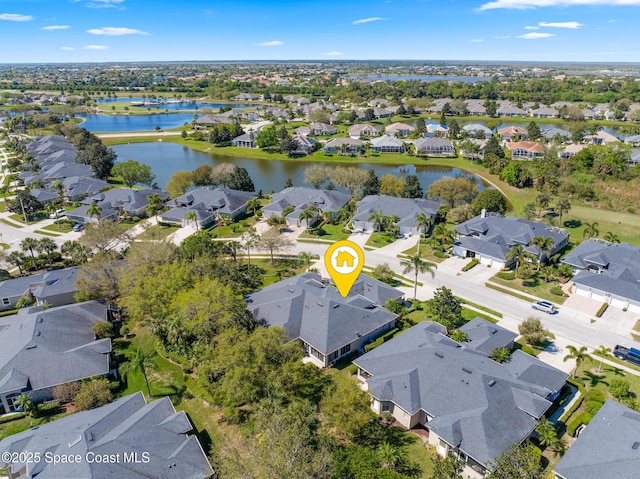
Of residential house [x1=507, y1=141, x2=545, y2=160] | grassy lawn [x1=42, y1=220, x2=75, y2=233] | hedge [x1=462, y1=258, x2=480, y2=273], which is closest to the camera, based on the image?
hedge [x1=462, y1=258, x2=480, y2=273]

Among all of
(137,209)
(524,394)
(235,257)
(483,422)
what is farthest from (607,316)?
(137,209)

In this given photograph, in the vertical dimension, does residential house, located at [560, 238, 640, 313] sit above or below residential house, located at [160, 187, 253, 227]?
below

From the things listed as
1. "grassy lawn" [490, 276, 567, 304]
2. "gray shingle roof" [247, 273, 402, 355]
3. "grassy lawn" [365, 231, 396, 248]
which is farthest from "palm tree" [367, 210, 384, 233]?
"gray shingle roof" [247, 273, 402, 355]

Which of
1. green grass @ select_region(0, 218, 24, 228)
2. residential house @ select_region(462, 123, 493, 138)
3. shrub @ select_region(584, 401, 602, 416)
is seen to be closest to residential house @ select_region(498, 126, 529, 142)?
residential house @ select_region(462, 123, 493, 138)

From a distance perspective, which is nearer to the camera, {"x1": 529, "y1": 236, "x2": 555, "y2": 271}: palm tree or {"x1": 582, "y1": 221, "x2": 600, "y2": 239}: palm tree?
{"x1": 529, "y1": 236, "x2": 555, "y2": 271}: palm tree

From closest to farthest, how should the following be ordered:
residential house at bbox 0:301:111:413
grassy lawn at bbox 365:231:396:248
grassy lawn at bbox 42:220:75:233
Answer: residential house at bbox 0:301:111:413, grassy lawn at bbox 365:231:396:248, grassy lawn at bbox 42:220:75:233

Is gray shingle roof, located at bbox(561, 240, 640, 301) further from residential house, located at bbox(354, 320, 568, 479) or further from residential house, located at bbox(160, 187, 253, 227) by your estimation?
residential house, located at bbox(160, 187, 253, 227)

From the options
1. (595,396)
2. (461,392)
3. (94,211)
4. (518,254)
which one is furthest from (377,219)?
(94,211)

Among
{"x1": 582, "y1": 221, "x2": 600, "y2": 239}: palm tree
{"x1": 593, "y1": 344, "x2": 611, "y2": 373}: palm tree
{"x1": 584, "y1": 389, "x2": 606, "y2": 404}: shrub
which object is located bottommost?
{"x1": 593, "y1": 344, "x2": 611, "y2": 373}: palm tree
